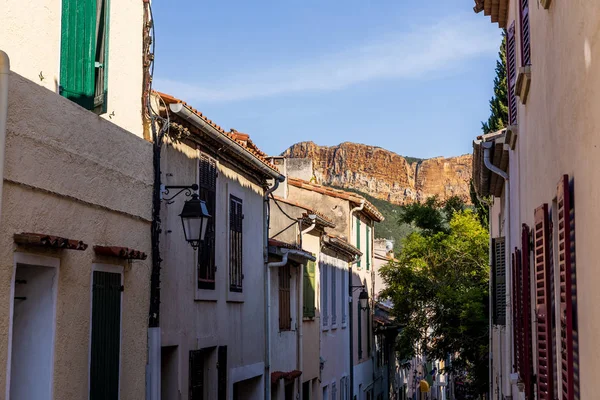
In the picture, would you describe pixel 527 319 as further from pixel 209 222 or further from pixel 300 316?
pixel 300 316

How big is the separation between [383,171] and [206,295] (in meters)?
128

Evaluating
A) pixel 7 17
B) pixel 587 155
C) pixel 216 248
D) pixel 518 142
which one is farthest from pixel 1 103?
pixel 216 248

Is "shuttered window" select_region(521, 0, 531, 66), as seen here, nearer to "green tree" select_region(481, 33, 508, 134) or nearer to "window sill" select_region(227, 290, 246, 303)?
"window sill" select_region(227, 290, 246, 303)

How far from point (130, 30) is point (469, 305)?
15.5 m

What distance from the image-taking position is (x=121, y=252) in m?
8.80

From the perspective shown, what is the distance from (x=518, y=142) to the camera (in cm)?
1014

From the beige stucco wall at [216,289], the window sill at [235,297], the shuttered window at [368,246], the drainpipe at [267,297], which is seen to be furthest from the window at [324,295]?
the shuttered window at [368,246]

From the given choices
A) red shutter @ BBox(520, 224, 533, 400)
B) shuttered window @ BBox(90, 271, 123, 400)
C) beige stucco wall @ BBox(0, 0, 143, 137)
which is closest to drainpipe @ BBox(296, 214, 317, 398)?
beige stucco wall @ BBox(0, 0, 143, 137)

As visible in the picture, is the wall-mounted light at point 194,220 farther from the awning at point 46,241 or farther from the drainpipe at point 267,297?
the drainpipe at point 267,297

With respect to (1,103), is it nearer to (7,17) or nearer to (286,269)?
(7,17)

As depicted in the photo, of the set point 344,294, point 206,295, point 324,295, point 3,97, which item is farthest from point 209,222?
point 344,294

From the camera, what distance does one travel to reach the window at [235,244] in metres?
14.2

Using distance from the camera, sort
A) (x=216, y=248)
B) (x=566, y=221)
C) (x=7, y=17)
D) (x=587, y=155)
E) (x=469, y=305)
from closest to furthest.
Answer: (x=587, y=155)
(x=566, y=221)
(x=7, y=17)
(x=216, y=248)
(x=469, y=305)

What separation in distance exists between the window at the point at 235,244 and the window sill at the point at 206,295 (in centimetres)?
91
